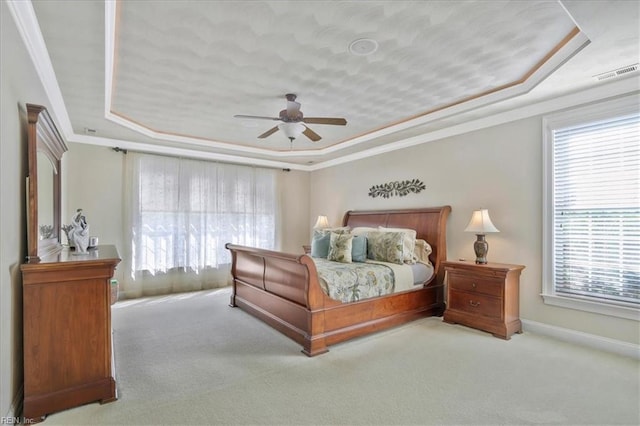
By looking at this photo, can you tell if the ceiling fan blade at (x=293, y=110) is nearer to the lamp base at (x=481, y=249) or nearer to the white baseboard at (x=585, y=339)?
the lamp base at (x=481, y=249)

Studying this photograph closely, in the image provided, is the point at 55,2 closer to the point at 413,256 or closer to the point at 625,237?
the point at 413,256

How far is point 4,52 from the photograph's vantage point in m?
1.82

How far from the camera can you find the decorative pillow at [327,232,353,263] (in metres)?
4.24

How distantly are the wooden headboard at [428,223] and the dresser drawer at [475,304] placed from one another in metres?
0.51

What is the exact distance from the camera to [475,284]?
371 centimetres

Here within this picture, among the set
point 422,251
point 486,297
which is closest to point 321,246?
point 422,251

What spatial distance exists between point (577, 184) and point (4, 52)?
15.5 ft

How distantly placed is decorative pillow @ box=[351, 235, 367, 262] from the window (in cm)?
206

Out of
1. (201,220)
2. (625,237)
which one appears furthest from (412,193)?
(201,220)

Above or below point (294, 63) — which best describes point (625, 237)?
below

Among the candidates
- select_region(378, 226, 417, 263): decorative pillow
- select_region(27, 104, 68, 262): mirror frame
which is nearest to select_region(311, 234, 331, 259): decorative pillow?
select_region(378, 226, 417, 263): decorative pillow

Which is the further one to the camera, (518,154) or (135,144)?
(135,144)

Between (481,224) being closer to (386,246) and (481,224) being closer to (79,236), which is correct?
(386,246)

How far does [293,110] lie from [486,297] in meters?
2.95
